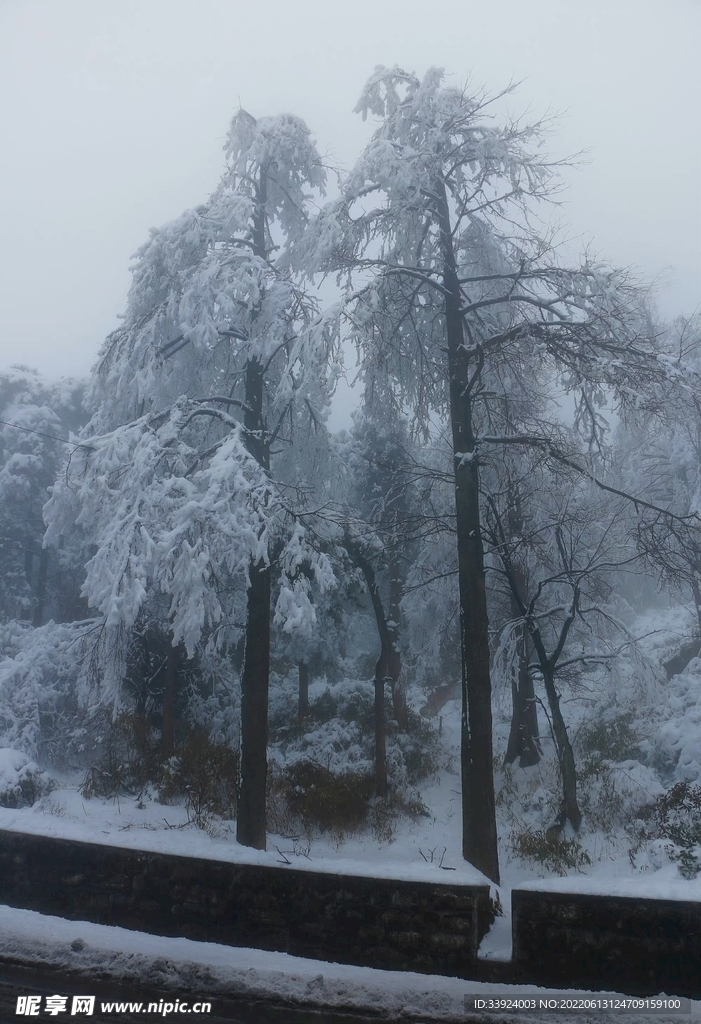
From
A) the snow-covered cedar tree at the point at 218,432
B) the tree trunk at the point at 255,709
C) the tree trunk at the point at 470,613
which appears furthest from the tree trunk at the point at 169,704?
the tree trunk at the point at 470,613

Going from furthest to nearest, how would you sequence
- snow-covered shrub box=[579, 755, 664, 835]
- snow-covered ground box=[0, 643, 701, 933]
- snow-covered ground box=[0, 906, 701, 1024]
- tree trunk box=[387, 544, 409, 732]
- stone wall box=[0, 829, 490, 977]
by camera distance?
tree trunk box=[387, 544, 409, 732]
snow-covered shrub box=[579, 755, 664, 835]
snow-covered ground box=[0, 643, 701, 933]
stone wall box=[0, 829, 490, 977]
snow-covered ground box=[0, 906, 701, 1024]

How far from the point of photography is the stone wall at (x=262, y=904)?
5.63 meters

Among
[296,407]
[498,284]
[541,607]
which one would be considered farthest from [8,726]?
[498,284]

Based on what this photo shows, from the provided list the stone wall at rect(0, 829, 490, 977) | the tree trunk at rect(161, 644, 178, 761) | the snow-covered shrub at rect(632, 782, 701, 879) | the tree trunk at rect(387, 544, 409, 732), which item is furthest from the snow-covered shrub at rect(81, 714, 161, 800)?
the snow-covered shrub at rect(632, 782, 701, 879)

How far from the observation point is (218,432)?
12484 mm

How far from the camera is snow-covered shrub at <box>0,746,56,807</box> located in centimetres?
1398

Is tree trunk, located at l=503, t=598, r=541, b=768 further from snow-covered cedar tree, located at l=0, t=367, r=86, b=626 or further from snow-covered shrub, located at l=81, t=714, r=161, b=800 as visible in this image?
snow-covered cedar tree, located at l=0, t=367, r=86, b=626

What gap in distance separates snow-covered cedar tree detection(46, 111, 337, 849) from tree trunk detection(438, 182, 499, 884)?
1843mm

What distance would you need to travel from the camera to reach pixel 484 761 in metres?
8.74

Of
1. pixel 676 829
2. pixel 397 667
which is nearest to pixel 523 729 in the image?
pixel 676 829

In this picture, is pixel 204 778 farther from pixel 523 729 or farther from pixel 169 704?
pixel 523 729

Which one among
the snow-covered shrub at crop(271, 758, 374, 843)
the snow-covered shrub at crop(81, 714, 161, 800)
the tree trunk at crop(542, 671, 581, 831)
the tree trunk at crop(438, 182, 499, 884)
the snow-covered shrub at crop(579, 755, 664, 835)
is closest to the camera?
the tree trunk at crop(438, 182, 499, 884)

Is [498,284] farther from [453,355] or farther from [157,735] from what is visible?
[157,735]

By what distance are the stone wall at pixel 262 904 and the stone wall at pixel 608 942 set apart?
0.46 metres
